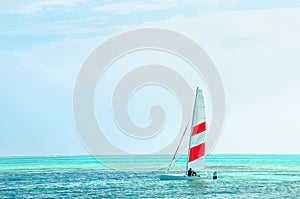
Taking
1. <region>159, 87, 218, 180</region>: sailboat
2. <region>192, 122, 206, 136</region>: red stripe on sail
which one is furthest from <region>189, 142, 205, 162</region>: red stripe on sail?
<region>192, 122, 206, 136</region>: red stripe on sail

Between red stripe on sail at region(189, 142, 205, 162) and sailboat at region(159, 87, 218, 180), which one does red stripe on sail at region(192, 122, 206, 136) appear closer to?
sailboat at region(159, 87, 218, 180)

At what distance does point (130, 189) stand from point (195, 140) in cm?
1152

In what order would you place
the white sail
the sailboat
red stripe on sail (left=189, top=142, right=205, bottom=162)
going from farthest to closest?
1. red stripe on sail (left=189, top=142, right=205, bottom=162)
2. the white sail
3. the sailboat

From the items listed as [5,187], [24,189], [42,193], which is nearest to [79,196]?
[42,193]

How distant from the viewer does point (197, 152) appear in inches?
3297

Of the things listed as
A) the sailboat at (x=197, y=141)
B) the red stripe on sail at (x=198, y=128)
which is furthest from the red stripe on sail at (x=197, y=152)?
the red stripe on sail at (x=198, y=128)

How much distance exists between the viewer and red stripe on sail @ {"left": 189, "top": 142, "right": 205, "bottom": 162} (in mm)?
83106

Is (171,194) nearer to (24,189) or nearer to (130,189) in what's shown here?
(130,189)

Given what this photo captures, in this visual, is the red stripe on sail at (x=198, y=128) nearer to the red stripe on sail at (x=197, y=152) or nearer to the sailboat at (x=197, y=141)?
the sailboat at (x=197, y=141)

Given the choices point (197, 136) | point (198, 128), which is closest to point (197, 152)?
point (197, 136)

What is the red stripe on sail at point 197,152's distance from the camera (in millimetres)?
83106

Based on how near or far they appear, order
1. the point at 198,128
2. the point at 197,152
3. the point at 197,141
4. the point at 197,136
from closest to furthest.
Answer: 1. the point at 198,128
2. the point at 197,136
3. the point at 197,141
4. the point at 197,152

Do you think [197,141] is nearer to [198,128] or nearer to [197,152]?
[197,152]

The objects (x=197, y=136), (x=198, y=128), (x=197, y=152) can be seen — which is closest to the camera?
(x=198, y=128)
